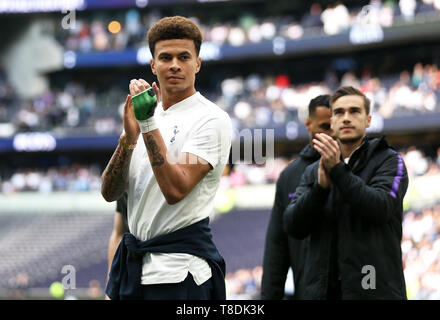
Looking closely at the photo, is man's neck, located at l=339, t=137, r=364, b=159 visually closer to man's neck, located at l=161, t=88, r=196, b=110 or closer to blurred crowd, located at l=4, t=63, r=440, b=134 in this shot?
man's neck, located at l=161, t=88, r=196, b=110

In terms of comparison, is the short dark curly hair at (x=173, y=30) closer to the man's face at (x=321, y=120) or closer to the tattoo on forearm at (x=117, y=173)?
the tattoo on forearm at (x=117, y=173)

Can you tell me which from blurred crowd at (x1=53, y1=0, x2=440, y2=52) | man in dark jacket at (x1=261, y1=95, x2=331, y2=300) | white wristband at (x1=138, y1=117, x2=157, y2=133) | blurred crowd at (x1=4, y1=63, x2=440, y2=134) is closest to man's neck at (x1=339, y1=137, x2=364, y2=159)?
man in dark jacket at (x1=261, y1=95, x2=331, y2=300)

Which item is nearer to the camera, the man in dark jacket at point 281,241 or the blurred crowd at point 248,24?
the man in dark jacket at point 281,241

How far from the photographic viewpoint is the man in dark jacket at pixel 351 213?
3074mm

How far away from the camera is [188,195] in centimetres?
245

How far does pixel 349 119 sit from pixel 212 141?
1.13 meters

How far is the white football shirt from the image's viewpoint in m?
2.39

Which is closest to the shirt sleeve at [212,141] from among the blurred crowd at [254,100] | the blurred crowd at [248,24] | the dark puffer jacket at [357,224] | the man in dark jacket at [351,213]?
the man in dark jacket at [351,213]

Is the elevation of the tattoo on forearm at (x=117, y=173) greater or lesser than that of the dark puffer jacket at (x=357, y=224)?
greater

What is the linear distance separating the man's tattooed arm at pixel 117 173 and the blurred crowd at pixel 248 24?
58.8 feet

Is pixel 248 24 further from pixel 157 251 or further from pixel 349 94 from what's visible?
pixel 157 251

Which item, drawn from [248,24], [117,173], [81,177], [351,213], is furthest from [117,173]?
[248,24]
